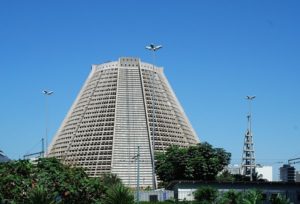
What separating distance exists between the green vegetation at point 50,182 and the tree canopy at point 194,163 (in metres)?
51.8

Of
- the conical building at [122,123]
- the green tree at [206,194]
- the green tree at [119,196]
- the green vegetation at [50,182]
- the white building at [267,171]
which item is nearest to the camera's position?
the green tree at [119,196]

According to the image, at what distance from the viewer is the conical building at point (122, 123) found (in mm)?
119375

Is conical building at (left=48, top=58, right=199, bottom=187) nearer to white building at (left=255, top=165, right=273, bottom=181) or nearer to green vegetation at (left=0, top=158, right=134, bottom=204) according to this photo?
white building at (left=255, top=165, right=273, bottom=181)

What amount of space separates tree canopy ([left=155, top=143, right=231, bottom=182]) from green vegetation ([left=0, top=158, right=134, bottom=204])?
170ft

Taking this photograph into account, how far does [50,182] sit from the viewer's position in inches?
919

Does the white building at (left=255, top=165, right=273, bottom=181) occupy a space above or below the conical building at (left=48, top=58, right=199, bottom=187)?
below

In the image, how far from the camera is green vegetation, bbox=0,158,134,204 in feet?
74.5

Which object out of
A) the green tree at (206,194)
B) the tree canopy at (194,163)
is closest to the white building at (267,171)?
the tree canopy at (194,163)

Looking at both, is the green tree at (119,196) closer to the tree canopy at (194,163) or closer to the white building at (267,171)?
the tree canopy at (194,163)

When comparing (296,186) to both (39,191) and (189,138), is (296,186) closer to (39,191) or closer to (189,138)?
(39,191)

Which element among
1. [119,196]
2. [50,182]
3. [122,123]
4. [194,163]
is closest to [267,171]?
[122,123]

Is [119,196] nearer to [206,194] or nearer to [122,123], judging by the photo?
[206,194]

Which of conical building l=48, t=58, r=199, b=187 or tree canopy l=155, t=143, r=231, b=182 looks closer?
tree canopy l=155, t=143, r=231, b=182

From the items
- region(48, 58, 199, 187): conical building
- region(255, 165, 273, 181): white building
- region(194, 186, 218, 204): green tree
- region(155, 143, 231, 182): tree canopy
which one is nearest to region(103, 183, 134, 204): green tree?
region(194, 186, 218, 204): green tree
